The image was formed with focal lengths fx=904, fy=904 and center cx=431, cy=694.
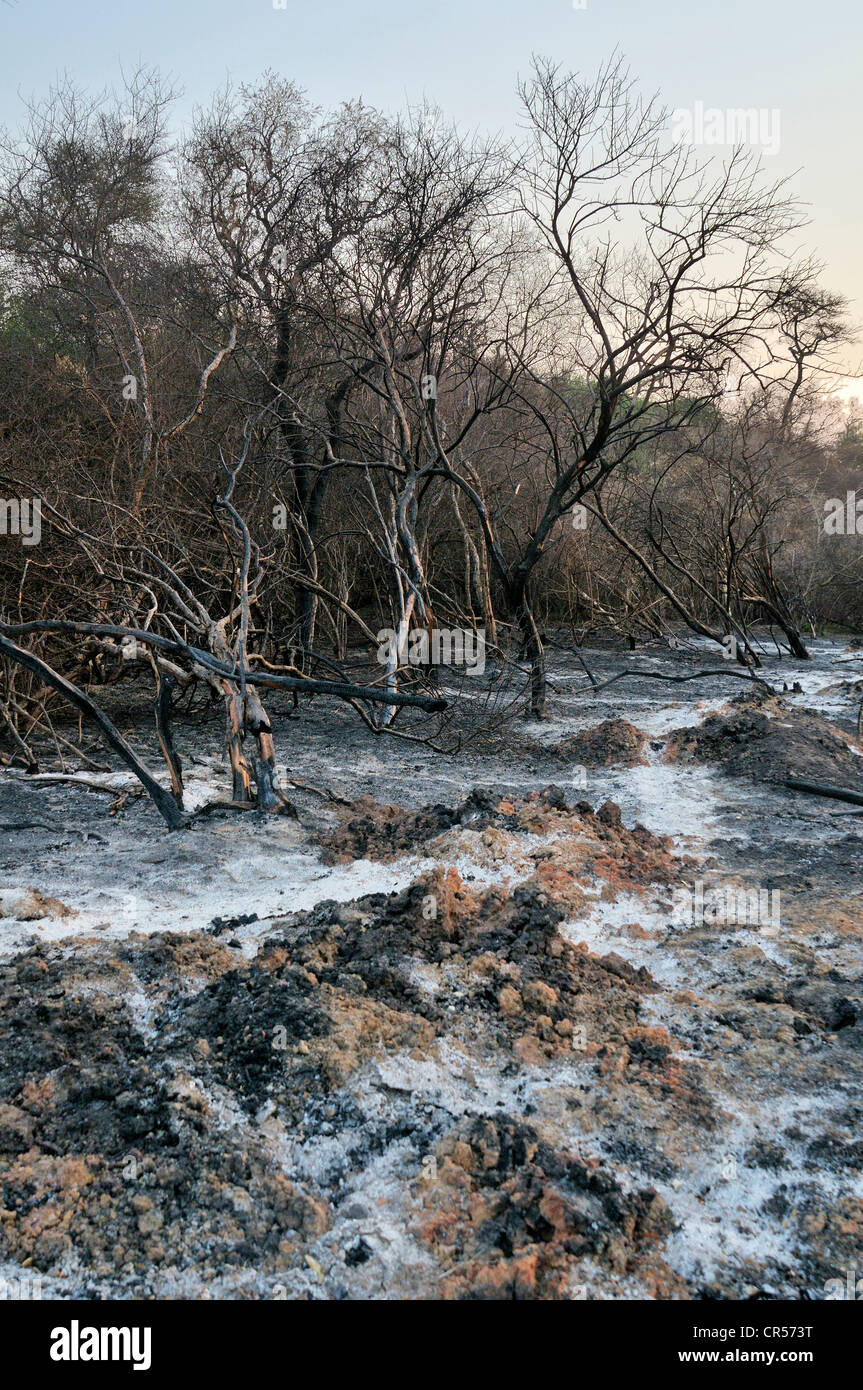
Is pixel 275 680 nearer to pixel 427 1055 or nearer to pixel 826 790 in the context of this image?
pixel 427 1055

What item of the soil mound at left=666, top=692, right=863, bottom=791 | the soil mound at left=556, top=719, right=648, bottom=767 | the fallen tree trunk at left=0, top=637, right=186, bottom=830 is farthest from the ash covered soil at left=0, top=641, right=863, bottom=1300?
the soil mound at left=556, top=719, right=648, bottom=767

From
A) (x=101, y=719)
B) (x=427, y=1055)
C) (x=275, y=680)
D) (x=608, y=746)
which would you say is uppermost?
(x=275, y=680)

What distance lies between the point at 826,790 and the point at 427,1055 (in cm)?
395

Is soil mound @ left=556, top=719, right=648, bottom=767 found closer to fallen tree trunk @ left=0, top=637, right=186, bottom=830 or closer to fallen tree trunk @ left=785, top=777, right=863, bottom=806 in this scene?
fallen tree trunk @ left=785, top=777, right=863, bottom=806

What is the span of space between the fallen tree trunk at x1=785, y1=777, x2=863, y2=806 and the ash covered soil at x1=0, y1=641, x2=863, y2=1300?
0.24 m

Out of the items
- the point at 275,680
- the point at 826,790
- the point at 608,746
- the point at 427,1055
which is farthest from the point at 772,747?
the point at 427,1055

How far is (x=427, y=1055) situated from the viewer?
9.44 feet

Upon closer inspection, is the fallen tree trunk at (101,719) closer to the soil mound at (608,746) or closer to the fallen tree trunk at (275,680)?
the fallen tree trunk at (275,680)

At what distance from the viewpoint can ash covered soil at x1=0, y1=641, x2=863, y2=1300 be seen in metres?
2.11

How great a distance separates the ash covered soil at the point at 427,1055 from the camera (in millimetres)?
2109

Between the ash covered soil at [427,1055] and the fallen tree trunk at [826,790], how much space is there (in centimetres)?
24

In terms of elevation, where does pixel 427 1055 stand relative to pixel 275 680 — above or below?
below

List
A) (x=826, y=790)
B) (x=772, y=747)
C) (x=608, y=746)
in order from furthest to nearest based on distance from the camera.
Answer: (x=608, y=746) < (x=772, y=747) < (x=826, y=790)

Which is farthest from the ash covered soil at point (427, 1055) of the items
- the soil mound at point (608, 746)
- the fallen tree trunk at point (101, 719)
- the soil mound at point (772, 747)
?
the soil mound at point (608, 746)
